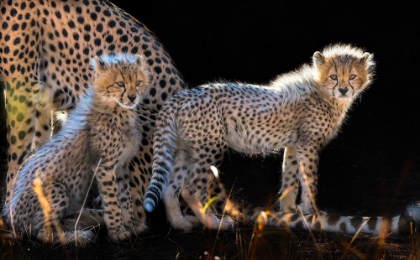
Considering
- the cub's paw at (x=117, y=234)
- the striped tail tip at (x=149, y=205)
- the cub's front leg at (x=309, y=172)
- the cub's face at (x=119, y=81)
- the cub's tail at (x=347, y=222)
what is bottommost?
the cub's paw at (x=117, y=234)

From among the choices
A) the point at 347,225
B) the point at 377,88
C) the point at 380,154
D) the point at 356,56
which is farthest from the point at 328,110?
the point at 377,88

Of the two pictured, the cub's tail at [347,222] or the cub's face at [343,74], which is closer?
the cub's tail at [347,222]

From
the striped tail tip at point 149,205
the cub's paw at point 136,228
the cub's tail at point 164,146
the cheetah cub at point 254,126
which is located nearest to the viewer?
the striped tail tip at point 149,205

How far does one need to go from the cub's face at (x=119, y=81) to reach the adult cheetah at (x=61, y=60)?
0.50m

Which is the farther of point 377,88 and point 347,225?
point 377,88

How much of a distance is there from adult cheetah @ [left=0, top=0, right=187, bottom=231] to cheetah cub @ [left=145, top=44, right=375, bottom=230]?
0.86 ft

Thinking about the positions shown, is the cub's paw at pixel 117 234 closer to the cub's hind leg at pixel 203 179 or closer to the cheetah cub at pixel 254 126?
the cheetah cub at pixel 254 126

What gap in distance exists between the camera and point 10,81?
18.1 feet

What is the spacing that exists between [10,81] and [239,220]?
1510mm

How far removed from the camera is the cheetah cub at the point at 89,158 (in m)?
4.85

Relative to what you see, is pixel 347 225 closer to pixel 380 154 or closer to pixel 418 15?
pixel 380 154

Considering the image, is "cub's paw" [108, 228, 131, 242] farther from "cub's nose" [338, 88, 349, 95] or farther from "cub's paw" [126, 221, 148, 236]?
"cub's nose" [338, 88, 349, 95]

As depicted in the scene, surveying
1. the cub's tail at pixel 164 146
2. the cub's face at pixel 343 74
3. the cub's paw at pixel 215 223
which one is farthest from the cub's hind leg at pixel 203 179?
the cub's face at pixel 343 74

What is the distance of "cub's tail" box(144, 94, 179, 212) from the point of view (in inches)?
195
